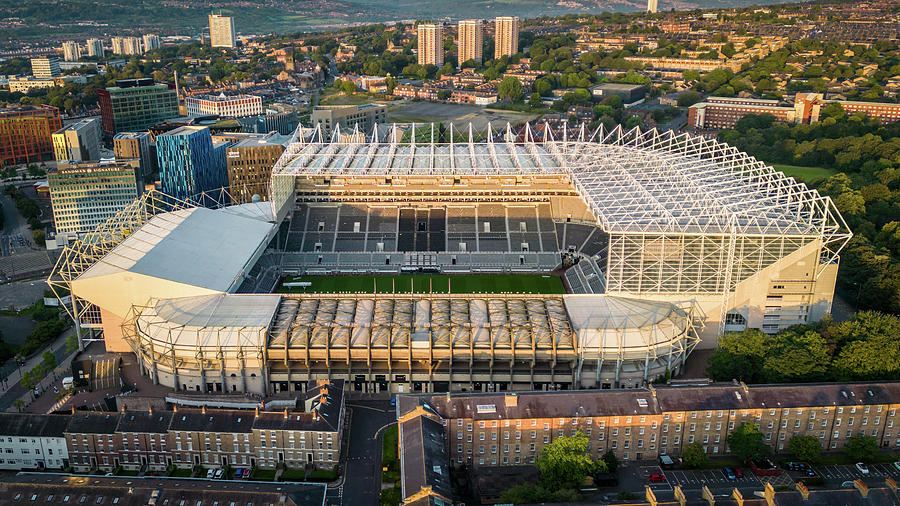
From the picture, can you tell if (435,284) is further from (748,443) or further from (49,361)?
(748,443)

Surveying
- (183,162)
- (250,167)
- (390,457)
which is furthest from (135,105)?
(390,457)

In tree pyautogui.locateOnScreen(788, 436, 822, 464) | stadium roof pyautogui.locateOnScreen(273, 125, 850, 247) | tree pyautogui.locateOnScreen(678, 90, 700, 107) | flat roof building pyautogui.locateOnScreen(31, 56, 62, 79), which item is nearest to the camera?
tree pyautogui.locateOnScreen(788, 436, 822, 464)

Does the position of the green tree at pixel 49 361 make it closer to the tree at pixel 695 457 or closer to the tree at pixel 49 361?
the tree at pixel 49 361

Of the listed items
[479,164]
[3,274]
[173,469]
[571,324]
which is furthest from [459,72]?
[173,469]

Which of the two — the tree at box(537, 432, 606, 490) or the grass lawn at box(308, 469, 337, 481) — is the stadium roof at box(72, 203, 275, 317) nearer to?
the grass lawn at box(308, 469, 337, 481)

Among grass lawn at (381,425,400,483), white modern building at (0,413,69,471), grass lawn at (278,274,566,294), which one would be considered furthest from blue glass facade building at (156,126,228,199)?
grass lawn at (381,425,400,483)

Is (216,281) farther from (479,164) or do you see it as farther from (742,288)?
(742,288)

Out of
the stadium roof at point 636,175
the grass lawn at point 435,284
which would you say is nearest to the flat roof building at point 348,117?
the stadium roof at point 636,175
